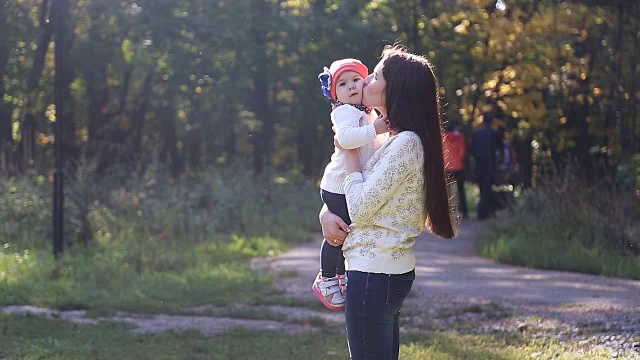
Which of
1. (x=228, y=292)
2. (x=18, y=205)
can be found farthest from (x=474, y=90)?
(x=228, y=292)

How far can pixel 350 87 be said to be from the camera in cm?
402

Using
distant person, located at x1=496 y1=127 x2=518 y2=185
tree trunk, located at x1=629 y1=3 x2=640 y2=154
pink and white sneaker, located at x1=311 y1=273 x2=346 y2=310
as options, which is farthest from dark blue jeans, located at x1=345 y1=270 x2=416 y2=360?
distant person, located at x1=496 y1=127 x2=518 y2=185

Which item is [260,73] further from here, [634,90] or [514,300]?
[514,300]

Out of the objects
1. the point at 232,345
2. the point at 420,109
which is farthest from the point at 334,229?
the point at 232,345

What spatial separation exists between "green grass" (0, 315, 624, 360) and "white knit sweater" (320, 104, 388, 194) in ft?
9.46

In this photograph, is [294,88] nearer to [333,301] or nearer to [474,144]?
[474,144]

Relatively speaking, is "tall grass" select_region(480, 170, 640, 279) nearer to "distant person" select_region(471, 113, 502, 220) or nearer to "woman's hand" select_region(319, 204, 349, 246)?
"distant person" select_region(471, 113, 502, 220)

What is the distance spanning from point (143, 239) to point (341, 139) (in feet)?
30.4

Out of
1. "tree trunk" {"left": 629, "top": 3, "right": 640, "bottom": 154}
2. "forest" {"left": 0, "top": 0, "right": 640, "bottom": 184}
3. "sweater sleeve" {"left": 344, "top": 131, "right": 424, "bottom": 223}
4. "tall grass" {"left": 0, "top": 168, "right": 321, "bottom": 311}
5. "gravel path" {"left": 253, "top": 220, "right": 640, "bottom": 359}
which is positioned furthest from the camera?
"forest" {"left": 0, "top": 0, "right": 640, "bottom": 184}

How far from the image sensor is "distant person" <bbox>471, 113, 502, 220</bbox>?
17031 mm

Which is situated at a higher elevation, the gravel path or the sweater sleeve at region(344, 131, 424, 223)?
the sweater sleeve at region(344, 131, 424, 223)

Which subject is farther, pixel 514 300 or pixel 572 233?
pixel 572 233

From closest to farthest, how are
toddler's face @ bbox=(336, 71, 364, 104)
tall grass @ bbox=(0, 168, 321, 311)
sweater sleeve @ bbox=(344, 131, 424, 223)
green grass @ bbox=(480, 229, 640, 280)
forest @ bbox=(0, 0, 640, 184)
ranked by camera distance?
sweater sleeve @ bbox=(344, 131, 424, 223) < toddler's face @ bbox=(336, 71, 364, 104) < tall grass @ bbox=(0, 168, 321, 311) < green grass @ bbox=(480, 229, 640, 280) < forest @ bbox=(0, 0, 640, 184)

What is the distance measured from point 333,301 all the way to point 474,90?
19.1 meters
